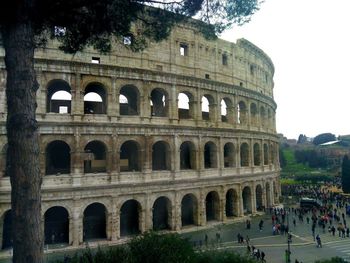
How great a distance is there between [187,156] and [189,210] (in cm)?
381

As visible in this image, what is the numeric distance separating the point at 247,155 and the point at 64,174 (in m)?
14.5

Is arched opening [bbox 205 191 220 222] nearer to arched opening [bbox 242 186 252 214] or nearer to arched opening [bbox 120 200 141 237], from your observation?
arched opening [bbox 242 186 252 214]

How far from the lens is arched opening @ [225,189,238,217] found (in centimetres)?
2483

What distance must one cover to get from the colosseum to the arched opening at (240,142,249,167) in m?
0.09

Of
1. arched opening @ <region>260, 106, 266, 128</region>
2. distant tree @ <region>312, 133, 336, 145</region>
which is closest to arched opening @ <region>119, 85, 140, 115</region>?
arched opening @ <region>260, 106, 266, 128</region>

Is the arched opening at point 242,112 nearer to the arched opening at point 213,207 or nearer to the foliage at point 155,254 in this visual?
the arched opening at point 213,207

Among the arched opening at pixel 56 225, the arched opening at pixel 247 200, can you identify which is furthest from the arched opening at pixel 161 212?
the arched opening at pixel 247 200

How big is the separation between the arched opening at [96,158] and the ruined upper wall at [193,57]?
5.16 m

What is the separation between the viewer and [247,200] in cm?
2659

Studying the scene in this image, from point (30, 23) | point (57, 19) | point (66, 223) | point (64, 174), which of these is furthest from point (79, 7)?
point (66, 223)

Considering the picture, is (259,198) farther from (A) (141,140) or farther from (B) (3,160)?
(B) (3,160)

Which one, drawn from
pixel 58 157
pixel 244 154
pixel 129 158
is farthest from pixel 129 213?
pixel 244 154

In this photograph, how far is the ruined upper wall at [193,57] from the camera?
63.7 ft

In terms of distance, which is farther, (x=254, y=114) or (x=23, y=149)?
(x=254, y=114)
